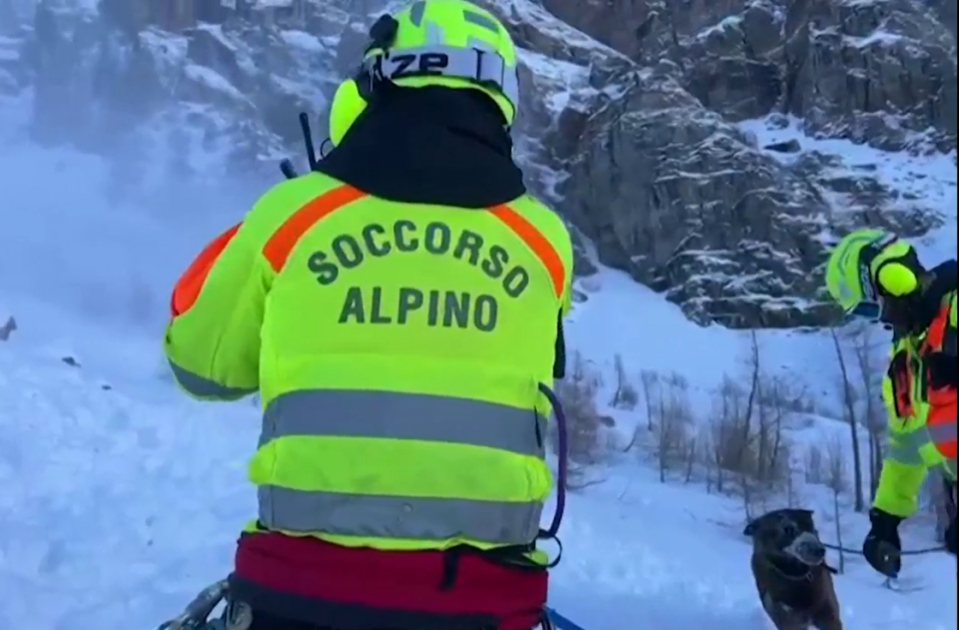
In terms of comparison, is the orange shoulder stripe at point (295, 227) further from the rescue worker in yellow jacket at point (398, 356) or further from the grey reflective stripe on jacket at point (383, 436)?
the grey reflective stripe on jacket at point (383, 436)

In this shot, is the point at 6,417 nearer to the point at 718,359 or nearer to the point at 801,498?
the point at 801,498

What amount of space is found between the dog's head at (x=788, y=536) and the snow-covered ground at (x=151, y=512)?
2.16 ft

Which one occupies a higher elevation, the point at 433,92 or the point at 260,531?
the point at 433,92

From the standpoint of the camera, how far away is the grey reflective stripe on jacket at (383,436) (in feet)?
5.82

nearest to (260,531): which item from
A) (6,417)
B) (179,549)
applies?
(179,549)

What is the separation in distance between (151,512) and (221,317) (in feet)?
17.6

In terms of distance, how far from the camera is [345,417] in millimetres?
1786

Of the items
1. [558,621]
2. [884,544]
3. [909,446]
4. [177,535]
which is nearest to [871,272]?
[909,446]

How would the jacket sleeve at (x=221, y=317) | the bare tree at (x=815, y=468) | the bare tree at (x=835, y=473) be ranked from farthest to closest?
the bare tree at (x=815, y=468)
the bare tree at (x=835, y=473)
the jacket sleeve at (x=221, y=317)

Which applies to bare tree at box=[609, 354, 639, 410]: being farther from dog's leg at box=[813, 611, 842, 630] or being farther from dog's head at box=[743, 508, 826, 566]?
dog's leg at box=[813, 611, 842, 630]

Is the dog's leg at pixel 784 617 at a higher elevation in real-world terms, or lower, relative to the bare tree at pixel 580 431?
higher

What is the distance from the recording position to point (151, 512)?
274 inches

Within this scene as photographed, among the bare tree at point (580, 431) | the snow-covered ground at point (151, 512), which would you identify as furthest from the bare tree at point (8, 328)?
the bare tree at point (580, 431)

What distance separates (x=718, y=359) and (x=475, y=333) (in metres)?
25.3
